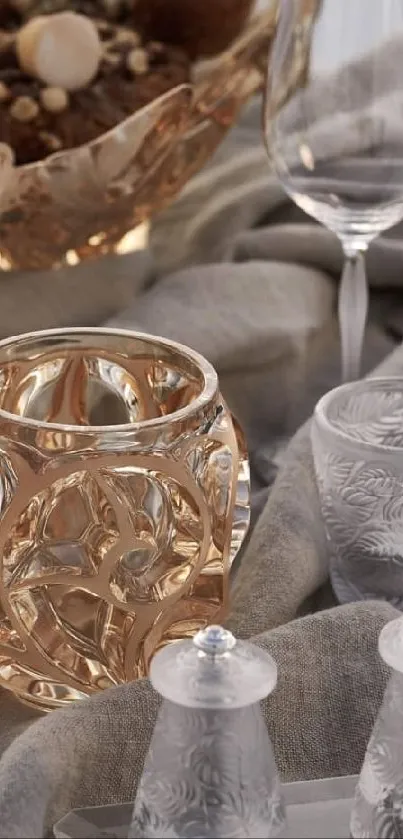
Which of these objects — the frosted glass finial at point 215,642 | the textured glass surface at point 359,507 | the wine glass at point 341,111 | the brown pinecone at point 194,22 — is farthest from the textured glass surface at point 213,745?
the brown pinecone at point 194,22

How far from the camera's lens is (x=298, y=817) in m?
0.37

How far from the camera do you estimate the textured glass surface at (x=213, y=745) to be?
34 cm

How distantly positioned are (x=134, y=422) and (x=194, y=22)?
0.34 m

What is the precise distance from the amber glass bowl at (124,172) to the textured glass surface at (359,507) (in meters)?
0.18

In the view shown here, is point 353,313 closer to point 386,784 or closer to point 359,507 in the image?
point 359,507

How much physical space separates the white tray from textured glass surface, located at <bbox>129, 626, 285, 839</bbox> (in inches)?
0.8

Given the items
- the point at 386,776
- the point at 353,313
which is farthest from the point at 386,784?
the point at 353,313

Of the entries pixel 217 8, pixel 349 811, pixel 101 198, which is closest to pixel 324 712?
pixel 349 811

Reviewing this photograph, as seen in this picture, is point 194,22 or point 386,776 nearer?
point 386,776

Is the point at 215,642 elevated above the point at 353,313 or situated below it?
above

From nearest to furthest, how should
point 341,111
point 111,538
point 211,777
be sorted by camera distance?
1. point 211,777
2. point 111,538
3. point 341,111

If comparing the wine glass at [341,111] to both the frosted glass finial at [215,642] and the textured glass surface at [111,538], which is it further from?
the frosted glass finial at [215,642]

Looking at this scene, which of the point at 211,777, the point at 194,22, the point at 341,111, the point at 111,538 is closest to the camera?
the point at 211,777

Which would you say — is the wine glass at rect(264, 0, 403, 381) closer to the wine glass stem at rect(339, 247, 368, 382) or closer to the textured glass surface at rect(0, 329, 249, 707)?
the wine glass stem at rect(339, 247, 368, 382)
